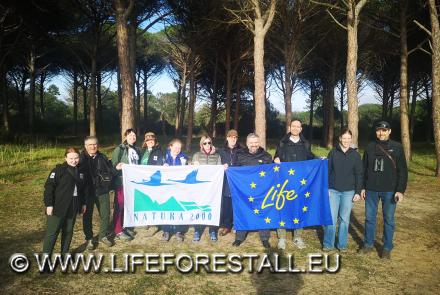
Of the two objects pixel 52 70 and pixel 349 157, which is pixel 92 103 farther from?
pixel 349 157

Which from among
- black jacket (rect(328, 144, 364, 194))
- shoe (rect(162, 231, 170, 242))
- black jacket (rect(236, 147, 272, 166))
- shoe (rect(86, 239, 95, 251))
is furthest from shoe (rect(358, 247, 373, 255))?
shoe (rect(86, 239, 95, 251))

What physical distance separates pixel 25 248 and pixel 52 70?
3481 cm

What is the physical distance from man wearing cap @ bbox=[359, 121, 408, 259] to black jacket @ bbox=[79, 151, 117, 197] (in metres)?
4.51

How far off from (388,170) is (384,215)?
785 mm

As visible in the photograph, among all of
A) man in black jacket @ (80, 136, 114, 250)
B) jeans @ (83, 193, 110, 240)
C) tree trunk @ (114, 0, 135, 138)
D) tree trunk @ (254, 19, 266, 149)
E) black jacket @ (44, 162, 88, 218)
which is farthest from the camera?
tree trunk @ (254, 19, 266, 149)

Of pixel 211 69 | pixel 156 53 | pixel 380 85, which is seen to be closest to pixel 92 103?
pixel 211 69

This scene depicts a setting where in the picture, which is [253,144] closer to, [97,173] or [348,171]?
[348,171]

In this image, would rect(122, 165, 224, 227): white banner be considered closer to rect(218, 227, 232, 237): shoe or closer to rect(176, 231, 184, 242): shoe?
rect(176, 231, 184, 242): shoe

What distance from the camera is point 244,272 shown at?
541cm

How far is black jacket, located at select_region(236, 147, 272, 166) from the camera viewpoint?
6.65m

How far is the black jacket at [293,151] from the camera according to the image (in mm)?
6626

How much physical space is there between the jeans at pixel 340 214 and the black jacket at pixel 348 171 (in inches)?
5.1

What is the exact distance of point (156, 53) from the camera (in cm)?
3675

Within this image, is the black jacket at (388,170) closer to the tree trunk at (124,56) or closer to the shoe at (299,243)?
the shoe at (299,243)
